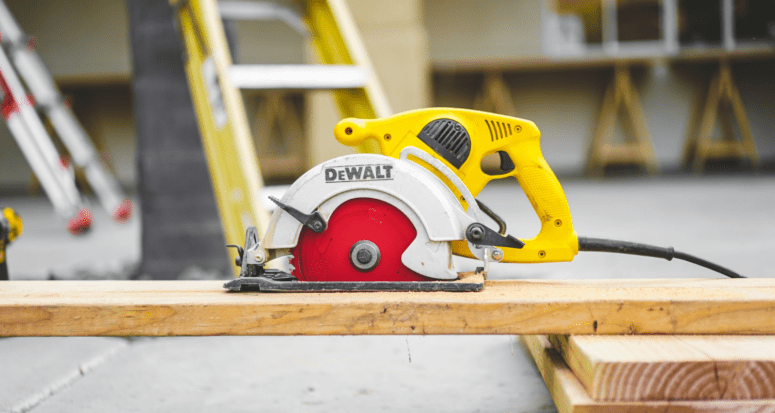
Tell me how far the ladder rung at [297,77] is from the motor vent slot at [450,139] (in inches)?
27.2

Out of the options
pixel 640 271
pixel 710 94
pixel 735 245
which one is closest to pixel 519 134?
pixel 640 271

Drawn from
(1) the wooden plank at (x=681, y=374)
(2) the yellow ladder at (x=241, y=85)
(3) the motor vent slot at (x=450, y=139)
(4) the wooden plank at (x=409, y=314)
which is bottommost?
(1) the wooden plank at (x=681, y=374)

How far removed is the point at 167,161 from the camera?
2584 mm

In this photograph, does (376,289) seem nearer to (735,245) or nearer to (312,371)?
(312,371)

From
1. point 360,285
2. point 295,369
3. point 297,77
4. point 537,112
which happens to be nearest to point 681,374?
point 360,285

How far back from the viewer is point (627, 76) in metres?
8.03

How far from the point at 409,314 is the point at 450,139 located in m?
0.37

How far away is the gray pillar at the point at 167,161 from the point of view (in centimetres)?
255

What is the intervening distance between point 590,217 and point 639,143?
4568mm

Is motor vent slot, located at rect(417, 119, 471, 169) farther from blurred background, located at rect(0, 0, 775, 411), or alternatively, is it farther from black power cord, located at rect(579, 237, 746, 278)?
blurred background, located at rect(0, 0, 775, 411)

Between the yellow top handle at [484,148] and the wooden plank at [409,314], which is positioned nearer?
the wooden plank at [409,314]

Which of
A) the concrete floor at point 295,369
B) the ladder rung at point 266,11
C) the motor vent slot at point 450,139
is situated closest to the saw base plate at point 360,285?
the concrete floor at point 295,369

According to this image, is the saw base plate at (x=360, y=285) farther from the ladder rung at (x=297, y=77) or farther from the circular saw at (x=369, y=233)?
the ladder rung at (x=297, y=77)

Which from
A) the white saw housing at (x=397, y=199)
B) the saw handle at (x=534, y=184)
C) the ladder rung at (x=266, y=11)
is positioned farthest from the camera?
the ladder rung at (x=266, y=11)
